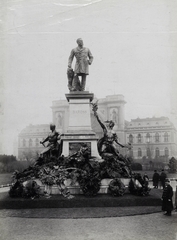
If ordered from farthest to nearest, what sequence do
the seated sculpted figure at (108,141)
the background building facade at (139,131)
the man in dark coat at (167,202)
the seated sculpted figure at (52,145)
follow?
the background building facade at (139,131)
the seated sculpted figure at (108,141)
the seated sculpted figure at (52,145)
the man in dark coat at (167,202)

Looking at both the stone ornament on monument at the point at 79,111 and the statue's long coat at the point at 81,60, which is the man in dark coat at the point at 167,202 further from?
the statue's long coat at the point at 81,60

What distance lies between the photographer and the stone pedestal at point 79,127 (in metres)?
11.0

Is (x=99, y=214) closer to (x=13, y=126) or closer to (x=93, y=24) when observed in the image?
(x=93, y=24)

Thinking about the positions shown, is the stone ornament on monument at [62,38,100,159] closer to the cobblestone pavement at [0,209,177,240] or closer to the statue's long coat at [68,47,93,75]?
the statue's long coat at [68,47,93,75]

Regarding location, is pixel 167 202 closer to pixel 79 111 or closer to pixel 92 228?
pixel 92 228

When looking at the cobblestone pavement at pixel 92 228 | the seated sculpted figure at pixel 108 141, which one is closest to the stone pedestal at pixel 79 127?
the seated sculpted figure at pixel 108 141

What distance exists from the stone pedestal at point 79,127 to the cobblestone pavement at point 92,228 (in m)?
4.22

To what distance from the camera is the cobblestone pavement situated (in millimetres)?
5754

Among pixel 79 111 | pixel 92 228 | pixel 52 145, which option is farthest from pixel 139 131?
pixel 92 228

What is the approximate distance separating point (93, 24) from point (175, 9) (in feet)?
12.9

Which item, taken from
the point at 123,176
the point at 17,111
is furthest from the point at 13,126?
the point at 123,176

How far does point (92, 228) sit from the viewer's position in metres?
6.28

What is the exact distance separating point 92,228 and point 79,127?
5.77 metres

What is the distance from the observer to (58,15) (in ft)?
28.4
